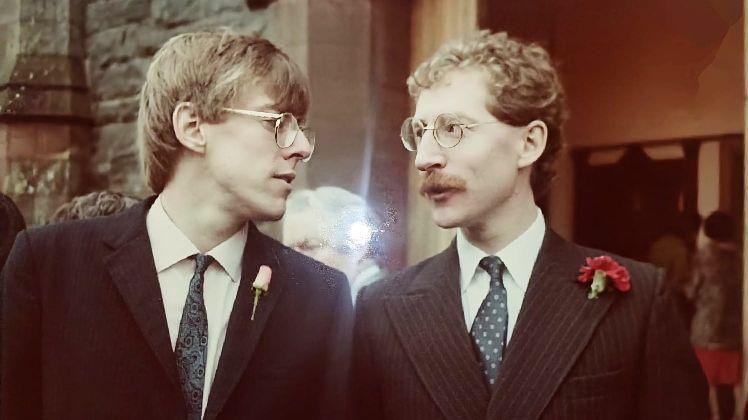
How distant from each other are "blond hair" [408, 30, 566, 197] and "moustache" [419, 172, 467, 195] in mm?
153

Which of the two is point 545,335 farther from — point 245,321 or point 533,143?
point 245,321

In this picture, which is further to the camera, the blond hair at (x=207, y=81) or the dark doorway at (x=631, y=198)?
the dark doorway at (x=631, y=198)

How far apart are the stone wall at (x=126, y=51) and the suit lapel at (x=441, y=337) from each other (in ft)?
4.03

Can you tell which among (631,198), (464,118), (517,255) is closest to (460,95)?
(464,118)

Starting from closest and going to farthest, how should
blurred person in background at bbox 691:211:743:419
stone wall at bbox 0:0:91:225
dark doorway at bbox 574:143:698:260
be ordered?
blurred person in background at bbox 691:211:743:419 → dark doorway at bbox 574:143:698:260 → stone wall at bbox 0:0:91:225

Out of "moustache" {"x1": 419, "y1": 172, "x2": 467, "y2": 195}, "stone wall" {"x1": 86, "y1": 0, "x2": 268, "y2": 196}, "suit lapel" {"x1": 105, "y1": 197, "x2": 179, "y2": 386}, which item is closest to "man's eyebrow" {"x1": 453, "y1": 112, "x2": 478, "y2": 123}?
"moustache" {"x1": 419, "y1": 172, "x2": 467, "y2": 195}

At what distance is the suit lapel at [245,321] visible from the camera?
1.65 m

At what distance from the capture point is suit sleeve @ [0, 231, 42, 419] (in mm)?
1652

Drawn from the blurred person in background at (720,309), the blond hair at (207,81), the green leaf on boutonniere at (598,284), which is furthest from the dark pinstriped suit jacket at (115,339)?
A: the blurred person in background at (720,309)

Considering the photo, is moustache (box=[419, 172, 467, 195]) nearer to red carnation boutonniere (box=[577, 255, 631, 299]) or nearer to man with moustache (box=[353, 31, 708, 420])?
man with moustache (box=[353, 31, 708, 420])

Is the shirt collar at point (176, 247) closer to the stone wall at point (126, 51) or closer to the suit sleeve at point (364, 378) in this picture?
the suit sleeve at point (364, 378)

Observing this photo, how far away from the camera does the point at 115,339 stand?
1.64 metres

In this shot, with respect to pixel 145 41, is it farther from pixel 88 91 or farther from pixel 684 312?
pixel 684 312

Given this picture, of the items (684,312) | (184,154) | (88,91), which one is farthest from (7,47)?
(684,312)
